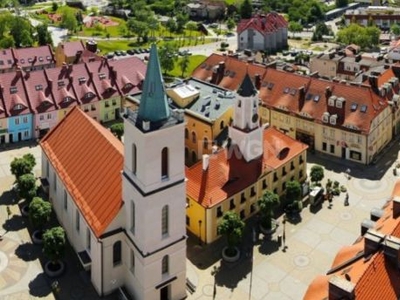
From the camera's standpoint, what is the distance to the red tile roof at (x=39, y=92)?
99688 mm

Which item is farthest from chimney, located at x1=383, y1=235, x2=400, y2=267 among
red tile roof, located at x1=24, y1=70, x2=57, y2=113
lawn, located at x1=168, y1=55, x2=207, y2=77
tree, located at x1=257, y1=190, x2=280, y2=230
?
lawn, located at x1=168, y1=55, x2=207, y2=77

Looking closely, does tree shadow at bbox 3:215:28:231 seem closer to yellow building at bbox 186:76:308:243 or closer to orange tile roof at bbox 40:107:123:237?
orange tile roof at bbox 40:107:123:237

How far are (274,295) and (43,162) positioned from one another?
38697 millimetres

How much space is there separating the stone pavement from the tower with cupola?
614cm

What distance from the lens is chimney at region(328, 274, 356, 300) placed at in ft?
129

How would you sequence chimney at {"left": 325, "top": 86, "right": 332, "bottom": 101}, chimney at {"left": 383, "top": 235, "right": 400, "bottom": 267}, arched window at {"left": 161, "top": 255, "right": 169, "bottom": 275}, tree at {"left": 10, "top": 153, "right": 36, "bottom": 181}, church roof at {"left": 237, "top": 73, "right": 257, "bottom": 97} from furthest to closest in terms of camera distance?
chimney at {"left": 325, "top": 86, "right": 332, "bottom": 101}, tree at {"left": 10, "top": 153, "right": 36, "bottom": 181}, church roof at {"left": 237, "top": 73, "right": 257, "bottom": 97}, arched window at {"left": 161, "top": 255, "right": 169, "bottom": 275}, chimney at {"left": 383, "top": 235, "right": 400, "bottom": 267}

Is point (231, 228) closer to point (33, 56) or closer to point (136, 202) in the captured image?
point (136, 202)

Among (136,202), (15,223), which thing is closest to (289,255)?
(136,202)

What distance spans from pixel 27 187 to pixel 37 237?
769 centimetres

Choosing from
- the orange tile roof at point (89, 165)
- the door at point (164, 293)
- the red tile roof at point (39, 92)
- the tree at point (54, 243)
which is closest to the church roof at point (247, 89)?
the orange tile roof at point (89, 165)

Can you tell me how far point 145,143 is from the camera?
49531 millimetres

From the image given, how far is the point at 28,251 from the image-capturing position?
65.9 metres

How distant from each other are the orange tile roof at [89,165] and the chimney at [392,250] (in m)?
26.6

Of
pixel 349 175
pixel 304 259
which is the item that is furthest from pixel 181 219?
pixel 349 175
